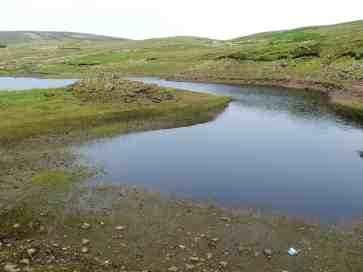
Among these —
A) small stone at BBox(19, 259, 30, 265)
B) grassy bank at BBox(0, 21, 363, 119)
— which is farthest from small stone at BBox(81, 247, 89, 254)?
grassy bank at BBox(0, 21, 363, 119)

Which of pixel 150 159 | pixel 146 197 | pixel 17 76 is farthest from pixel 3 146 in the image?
pixel 17 76

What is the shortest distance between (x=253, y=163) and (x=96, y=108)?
3269 centimetres

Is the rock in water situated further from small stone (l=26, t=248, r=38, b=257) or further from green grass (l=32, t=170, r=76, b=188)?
green grass (l=32, t=170, r=76, b=188)

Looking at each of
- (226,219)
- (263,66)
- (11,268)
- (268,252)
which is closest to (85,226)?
(11,268)

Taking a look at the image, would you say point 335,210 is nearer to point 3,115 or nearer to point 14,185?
point 14,185

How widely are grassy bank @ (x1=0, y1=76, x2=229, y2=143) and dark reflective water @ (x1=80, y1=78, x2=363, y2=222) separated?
300 inches

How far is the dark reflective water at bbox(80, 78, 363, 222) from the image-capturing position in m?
28.4

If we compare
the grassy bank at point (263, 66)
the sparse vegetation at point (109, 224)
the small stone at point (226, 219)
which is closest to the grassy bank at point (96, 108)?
the sparse vegetation at point (109, 224)

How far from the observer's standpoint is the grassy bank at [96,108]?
49500 millimetres

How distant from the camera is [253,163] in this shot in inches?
1431

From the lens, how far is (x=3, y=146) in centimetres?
3978

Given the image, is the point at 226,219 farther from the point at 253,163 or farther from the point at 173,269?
the point at 253,163

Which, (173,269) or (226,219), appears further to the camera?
(226,219)

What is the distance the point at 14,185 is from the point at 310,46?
4526 inches
